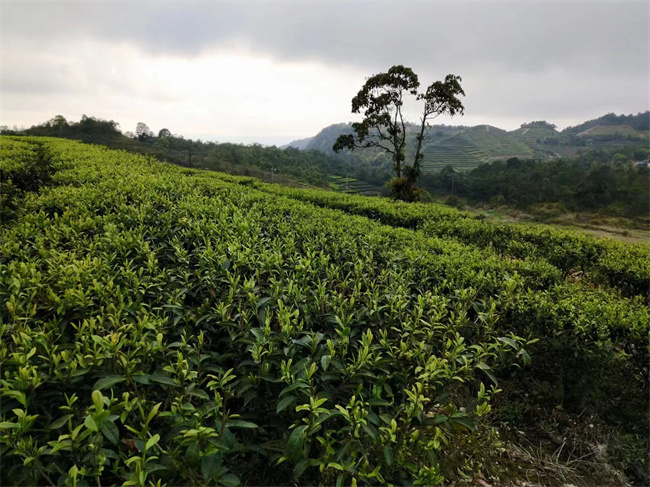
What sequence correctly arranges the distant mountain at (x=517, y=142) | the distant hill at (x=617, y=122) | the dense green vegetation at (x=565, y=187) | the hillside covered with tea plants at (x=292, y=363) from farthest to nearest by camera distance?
the distant hill at (x=617, y=122)
the distant mountain at (x=517, y=142)
the dense green vegetation at (x=565, y=187)
the hillside covered with tea plants at (x=292, y=363)

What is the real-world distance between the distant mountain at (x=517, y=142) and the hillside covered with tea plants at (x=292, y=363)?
257ft

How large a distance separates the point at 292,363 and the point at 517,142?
425ft

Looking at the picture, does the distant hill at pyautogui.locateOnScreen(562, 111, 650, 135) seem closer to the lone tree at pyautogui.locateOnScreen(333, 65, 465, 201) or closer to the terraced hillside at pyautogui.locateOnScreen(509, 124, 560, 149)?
Answer: the terraced hillside at pyautogui.locateOnScreen(509, 124, 560, 149)

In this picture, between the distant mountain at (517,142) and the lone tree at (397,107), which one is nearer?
the lone tree at (397,107)

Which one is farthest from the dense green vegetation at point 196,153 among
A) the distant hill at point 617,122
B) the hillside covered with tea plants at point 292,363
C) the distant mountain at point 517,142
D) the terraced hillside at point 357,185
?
the distant hill at point 617,122

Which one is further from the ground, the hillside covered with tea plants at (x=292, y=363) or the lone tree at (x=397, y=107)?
the lone tree at (x=397, y=107)

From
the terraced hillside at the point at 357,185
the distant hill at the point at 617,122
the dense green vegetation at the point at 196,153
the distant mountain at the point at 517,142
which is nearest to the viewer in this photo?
the dense green vegetation at the point at 196,153

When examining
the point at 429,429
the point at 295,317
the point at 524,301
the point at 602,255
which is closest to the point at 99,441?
the point at 295,317

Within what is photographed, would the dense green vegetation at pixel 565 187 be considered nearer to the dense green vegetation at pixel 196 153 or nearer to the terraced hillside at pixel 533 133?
the dense green vegetation at pixel 196 153

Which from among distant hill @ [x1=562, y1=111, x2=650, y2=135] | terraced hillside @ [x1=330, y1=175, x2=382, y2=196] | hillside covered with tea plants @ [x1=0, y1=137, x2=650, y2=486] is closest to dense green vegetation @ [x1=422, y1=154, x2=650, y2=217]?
terraced hillside @ [x1=330, y1=175, x2=382, y2=196]

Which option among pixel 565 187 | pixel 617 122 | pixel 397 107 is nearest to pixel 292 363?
pixel 397 107

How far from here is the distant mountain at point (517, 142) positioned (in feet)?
291

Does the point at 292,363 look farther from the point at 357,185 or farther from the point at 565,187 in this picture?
the point at 357,185

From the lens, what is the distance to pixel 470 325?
2260 millimetres
